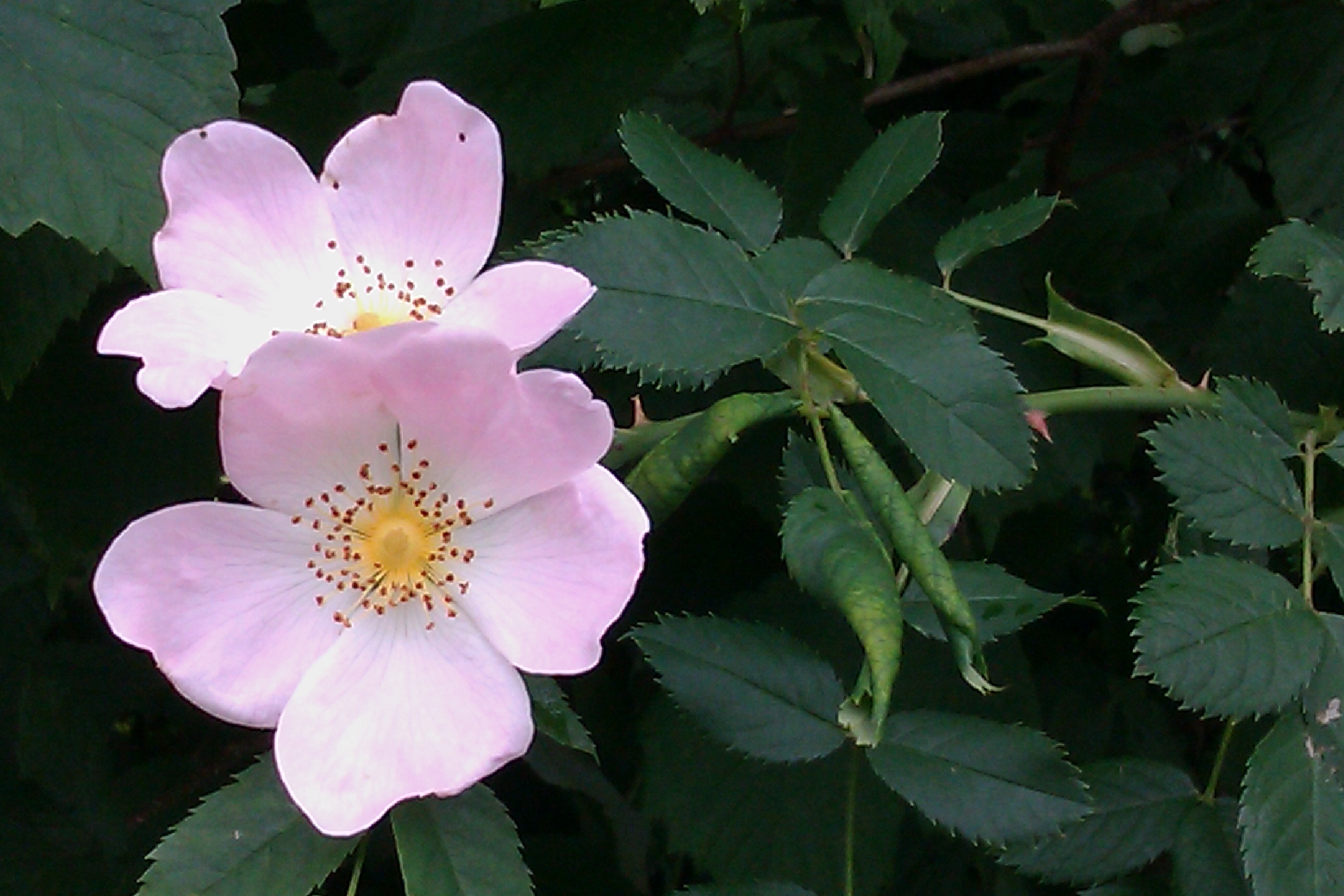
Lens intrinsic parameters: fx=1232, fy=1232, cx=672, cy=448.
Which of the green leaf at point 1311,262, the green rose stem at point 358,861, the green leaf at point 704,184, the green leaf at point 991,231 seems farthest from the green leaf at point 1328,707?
the green rose stem at point 358,861

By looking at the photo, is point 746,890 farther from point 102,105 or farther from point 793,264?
point 102,105

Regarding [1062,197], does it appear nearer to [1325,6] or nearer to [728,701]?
[1325,6]

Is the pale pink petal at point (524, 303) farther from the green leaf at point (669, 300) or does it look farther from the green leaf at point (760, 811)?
the green leaf at point (760, 811)

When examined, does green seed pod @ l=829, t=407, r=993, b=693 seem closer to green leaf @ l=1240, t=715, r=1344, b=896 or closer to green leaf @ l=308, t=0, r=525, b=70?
green leaf @ l=1240, t=715, r=1344, b=896

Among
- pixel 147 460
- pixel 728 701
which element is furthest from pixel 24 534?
pixel 728 701

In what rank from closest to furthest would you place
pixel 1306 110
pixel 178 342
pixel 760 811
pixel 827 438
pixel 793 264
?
pixel 178 342 → pixel 793 264 → pixel 827 438 → pixel 760 811 → pixel 1306 110

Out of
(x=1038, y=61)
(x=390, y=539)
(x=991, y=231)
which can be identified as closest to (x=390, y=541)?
(x=390, y=539)
